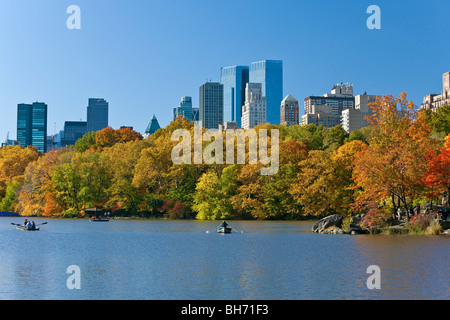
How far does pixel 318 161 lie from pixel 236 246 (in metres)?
40.0

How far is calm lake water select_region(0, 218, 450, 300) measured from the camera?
25.8 meters

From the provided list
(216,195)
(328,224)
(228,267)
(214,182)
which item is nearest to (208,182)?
(214,182)

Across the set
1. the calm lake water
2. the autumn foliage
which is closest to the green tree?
the autumn foliage

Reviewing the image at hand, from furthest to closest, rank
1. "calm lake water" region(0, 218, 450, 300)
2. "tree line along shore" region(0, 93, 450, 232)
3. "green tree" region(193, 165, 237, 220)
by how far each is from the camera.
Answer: "green tree" region(193, 165, 237, 220)
"tree line along shore" region(0, 93, 450, 232)
"calm lake water" region(0, 218, 450, 300)

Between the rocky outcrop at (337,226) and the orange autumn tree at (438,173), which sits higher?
the orange autumn tree at (438,173)

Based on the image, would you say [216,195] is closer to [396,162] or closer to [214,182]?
[214,182]

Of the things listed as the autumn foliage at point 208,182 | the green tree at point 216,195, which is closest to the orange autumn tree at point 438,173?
the autumn foliage at point 208,182

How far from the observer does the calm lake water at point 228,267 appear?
2584 centimetres

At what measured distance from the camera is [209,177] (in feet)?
310

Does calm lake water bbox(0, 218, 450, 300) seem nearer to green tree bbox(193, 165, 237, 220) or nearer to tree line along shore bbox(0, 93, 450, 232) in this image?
tree line along shore bbox(0, 93, 450, 232)

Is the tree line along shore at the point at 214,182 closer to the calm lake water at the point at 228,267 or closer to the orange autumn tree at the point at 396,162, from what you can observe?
the orange autumn tree at the point at 396,162

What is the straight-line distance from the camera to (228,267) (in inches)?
1335

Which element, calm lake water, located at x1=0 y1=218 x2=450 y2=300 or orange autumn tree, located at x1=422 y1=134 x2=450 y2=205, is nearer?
calm lake water, located at x1=0 y1=218 x2=450 y2=300
